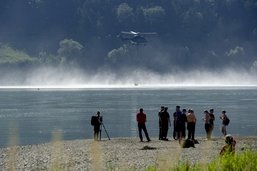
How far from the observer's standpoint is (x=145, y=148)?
44.1 meters

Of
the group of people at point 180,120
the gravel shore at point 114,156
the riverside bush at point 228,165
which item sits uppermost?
the group of people at point 180,120

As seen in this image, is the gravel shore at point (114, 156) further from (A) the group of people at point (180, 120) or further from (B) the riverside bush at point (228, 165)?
(B) the riverside bush at point (228, 165)

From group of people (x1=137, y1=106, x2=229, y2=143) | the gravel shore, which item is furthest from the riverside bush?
group of people (x1=137, y1=106, x2=229, y2=143)

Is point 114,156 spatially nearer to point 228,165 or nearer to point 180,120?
point 180,120

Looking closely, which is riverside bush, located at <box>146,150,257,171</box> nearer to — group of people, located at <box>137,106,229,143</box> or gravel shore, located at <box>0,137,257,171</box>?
gravel shore, located at <box>0,137,257,171</box>

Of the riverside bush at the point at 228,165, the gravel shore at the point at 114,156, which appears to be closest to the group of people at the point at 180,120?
the gravel shore at the point at 114,156

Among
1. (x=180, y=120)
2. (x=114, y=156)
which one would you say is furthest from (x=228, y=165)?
(x=180, y=120)

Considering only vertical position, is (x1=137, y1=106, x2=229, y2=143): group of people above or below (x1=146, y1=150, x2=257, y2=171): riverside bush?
above

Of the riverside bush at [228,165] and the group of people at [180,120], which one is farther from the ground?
the group of people at [180,120]

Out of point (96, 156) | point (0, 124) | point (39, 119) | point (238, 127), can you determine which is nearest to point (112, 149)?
point (96, 156)

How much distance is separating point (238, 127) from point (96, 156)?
79060 millimetres

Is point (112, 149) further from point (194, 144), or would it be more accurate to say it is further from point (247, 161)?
point (247, 161)

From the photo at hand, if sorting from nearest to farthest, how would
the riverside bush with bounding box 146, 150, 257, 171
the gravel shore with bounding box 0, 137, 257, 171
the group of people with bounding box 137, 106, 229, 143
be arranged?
the riverside bush with bounding box 146, 150, 257, 171, the gravel shore with bounding box 0, 137, 257, 171, the group of people with bounding box 137, 106, 229, 143

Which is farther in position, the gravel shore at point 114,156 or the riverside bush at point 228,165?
the gravel shore at point 114,156
